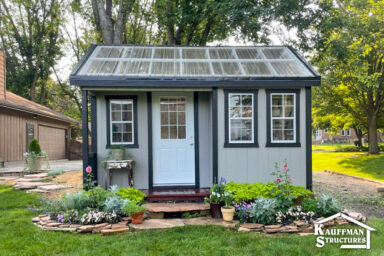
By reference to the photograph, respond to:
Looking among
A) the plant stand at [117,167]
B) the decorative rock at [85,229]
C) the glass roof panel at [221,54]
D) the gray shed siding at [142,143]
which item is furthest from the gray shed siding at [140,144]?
the decorative rock at [85,229]

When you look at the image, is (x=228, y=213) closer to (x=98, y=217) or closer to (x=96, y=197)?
(x=98, y=217)

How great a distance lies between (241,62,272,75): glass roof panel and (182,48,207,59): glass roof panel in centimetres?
108

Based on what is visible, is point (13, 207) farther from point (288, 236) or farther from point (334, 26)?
point (334, 26)

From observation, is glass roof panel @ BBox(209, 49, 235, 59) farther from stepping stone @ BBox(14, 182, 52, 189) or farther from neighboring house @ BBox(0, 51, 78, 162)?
neighboring house @ BBox(0, 51, 78, 162)

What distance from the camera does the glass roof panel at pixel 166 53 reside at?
22.6 ft

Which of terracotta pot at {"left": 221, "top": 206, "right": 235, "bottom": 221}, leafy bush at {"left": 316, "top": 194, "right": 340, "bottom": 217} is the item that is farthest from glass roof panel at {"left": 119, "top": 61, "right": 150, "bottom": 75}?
leafy bush at {"left": 316, "top": 194, "right": 340, "bottom": 217}

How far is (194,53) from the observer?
7.18 meters

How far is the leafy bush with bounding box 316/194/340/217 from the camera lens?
189 inches

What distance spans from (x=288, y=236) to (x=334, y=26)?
8.51m

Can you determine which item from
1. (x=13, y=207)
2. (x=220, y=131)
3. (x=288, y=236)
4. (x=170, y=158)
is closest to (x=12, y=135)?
(x=13, y=207)

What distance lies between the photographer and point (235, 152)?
19.6 ft

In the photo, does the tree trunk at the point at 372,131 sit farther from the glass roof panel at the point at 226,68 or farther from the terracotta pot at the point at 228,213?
the terracotta pot at the point at 228,213

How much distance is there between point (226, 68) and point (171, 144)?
2069mm

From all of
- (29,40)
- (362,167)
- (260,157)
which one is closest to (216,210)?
(260,157)
